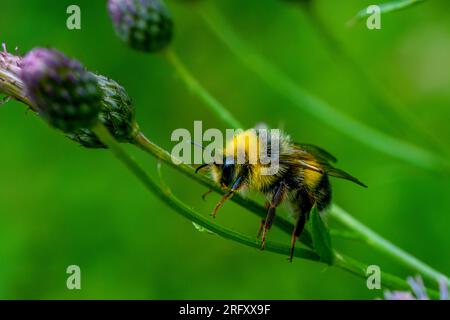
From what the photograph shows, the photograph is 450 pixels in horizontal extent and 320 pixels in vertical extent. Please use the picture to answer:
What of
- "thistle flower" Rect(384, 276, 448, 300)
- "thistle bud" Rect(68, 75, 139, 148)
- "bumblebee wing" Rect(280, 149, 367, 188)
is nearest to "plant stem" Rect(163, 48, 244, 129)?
"bumblebee wing" Rect(280, 149, 367, 188)

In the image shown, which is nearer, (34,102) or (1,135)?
(34,102)

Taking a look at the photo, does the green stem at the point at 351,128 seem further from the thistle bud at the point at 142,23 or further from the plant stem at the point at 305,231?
the plant stem at the point at 305,231

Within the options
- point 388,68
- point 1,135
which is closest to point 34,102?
point 1,135

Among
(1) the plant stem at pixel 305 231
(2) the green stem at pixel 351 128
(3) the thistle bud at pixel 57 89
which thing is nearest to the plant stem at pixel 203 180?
(1) the plant stem at pixel 305 231

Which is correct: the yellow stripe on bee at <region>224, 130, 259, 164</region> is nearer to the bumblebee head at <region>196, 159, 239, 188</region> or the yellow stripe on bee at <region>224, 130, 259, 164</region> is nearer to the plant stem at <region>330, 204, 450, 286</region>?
the bumblebee head at <region>196, 159, 239, 188</region>

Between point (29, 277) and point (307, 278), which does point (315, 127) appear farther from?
point (29, 277)

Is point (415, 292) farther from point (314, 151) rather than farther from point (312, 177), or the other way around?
point (314, 151)
